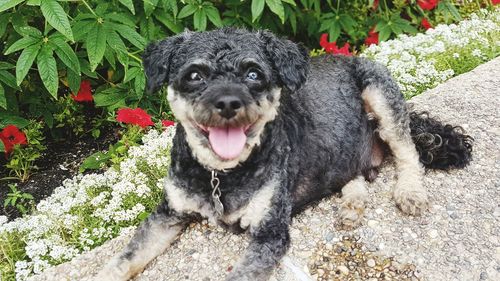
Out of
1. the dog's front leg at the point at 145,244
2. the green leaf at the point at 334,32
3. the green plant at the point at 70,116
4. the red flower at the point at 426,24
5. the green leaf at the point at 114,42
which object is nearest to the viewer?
the dog's front leg at the point at 145,244

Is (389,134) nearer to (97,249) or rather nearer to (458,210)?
(458,210)

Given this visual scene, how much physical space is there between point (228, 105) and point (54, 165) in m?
3.26

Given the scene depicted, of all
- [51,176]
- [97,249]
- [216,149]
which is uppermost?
[216,149]

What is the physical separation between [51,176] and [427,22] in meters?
4.95

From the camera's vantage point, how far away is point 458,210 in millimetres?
4152

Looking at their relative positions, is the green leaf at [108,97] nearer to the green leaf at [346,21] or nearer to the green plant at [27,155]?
the green plant at [27,155]

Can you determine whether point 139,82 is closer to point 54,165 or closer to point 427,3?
point 54,165

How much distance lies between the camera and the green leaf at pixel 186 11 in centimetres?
505

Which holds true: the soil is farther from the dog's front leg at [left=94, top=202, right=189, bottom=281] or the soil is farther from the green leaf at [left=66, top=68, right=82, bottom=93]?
the dog's front leg at [left=94, top=202, right=189, bottom=281]

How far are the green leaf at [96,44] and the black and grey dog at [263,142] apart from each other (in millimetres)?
628

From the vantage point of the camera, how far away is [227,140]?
333 cm

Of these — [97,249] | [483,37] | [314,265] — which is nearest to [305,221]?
[314,265]

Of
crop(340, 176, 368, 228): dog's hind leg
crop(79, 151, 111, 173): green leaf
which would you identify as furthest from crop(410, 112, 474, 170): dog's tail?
crop(79, 151, 111, 173): green leaf

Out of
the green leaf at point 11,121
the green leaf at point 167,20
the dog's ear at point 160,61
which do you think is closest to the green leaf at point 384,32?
the green leaf at point 167,20
